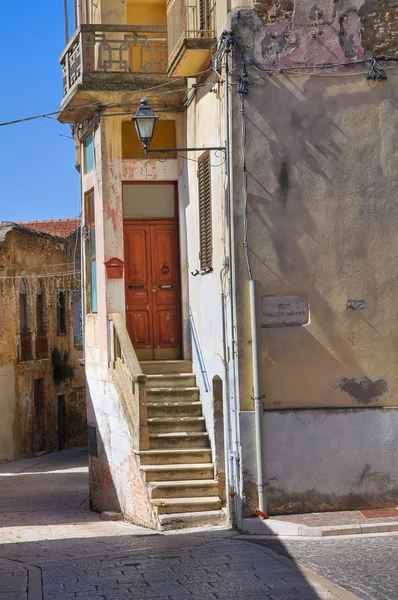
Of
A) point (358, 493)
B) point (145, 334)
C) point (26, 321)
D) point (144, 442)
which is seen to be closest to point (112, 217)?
point (145, 334)

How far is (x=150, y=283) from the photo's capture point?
17312mm

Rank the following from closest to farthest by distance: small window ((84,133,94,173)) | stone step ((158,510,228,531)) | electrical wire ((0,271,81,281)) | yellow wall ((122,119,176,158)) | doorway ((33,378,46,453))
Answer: stone step ((158,510,228,531)) < yellow wall ((122,119,176,158)) < small window ((84,133,94,173)) < electrical wire ((0,271,81,281)) < doorway ((33,378,46,453))

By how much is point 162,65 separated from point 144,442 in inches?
259

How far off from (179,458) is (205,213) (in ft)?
12.2

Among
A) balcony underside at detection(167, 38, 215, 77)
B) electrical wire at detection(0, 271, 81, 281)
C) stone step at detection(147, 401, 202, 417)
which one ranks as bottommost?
stone step at detection(147, 401, 202, 417)

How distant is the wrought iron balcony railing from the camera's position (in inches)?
655

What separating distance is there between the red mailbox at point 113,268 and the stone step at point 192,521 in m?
4.98

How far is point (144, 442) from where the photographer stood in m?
14.6

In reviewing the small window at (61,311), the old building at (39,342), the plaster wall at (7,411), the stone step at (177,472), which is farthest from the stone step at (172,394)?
the small window at (61,311)

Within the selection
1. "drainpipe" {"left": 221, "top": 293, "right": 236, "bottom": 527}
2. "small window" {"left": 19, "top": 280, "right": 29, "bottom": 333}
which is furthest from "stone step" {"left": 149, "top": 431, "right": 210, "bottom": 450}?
"small window" {"left": 19, "top": 280, "right": 29, "bottom": 333}

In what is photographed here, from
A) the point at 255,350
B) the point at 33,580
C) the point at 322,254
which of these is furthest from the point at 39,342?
the point at 33,580

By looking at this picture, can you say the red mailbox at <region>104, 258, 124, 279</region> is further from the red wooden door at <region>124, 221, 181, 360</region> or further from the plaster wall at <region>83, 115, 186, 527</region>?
the red wooden door at <region>124, 221, 181, 360</region>

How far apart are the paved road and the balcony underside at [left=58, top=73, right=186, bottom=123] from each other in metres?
8.27

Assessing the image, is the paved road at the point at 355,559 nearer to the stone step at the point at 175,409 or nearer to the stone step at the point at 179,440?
the stone step at the point at 179,440
